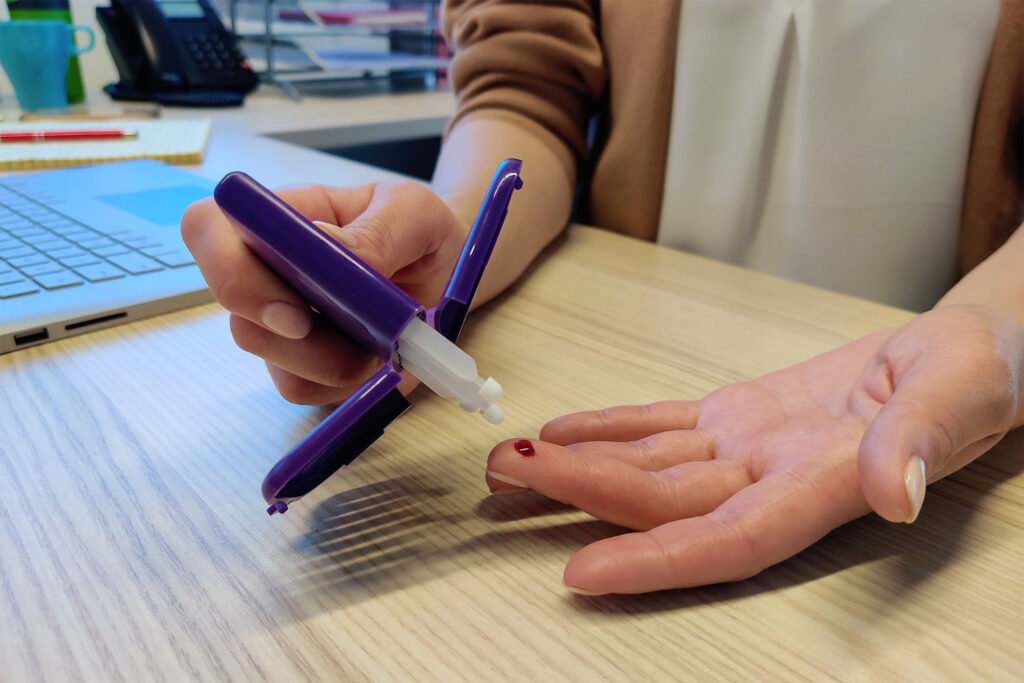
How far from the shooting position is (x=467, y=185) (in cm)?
55

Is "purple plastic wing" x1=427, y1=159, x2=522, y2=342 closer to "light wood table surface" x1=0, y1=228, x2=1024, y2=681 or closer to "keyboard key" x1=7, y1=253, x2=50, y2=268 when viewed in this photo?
"light wood table surface" x1=0, y1=228, x2=1024, y2=681

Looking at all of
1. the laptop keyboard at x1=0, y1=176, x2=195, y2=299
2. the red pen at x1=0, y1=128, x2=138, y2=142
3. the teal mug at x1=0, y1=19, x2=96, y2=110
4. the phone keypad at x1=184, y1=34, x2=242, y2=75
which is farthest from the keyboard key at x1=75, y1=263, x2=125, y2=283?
the phone keypad at x1=184, y1=34, x2=242, y2=75

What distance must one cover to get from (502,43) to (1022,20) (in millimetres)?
415

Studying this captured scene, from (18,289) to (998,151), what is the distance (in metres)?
0.72

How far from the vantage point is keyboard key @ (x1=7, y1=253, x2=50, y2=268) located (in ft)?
1.56

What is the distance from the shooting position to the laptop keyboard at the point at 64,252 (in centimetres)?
46

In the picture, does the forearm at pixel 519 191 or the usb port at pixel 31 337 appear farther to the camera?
the forearm at pixel 519 191

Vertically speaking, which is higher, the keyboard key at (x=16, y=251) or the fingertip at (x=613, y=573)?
the keyboard key at (x=16, y=251)

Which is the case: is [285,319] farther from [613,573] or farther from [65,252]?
[65,252]

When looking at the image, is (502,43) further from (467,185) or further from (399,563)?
(399,563)

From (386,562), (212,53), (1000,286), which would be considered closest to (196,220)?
(386,562)

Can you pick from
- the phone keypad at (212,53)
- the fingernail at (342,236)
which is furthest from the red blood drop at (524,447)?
the phone keypad at (212,53)

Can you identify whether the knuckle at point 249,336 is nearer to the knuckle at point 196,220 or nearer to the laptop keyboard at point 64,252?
the knuckle at point 196,220

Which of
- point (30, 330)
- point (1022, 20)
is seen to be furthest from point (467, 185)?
point (1022, 20)
